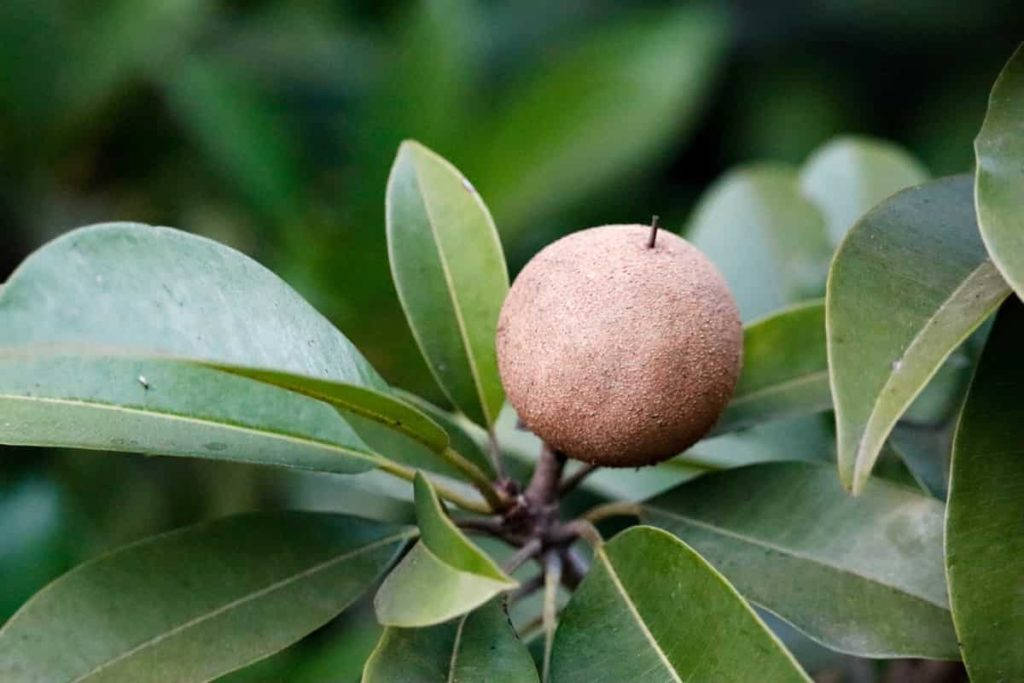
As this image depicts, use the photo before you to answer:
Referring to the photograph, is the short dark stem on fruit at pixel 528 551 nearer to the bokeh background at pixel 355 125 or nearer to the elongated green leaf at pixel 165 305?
the elongated green leaf at pixel 165 305

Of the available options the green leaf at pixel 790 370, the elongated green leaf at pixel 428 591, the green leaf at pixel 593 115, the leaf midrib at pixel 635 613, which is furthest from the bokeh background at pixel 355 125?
the elongated green leaf at pixel 428 591

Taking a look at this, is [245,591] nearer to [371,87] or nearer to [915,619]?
[915,619]

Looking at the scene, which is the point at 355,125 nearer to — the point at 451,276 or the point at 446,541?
the point at 451,276

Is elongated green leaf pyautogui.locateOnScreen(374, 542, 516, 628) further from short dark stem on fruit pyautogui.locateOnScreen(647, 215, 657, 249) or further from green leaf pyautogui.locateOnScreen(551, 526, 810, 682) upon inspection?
short dark stem on fruit pyautogui.locateOnScreen(647, 215, 657, 249)

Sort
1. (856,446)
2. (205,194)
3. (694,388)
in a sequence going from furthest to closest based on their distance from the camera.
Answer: (205,194) < (694,388) < (856,446)

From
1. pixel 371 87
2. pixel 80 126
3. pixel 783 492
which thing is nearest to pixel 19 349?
pixel 783 492

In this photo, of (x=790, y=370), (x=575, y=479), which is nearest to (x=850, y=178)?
(x=790, y=370)

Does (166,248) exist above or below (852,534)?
above
